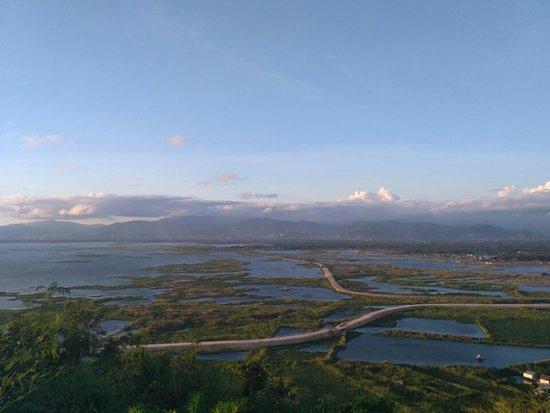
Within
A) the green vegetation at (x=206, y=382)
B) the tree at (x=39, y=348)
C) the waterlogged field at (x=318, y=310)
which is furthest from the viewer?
the waterlogged field at (x=318, y=310)

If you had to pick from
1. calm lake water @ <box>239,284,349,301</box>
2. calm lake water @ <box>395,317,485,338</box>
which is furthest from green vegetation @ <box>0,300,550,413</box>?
calm lake water @ <box>239,284,349,301</box>

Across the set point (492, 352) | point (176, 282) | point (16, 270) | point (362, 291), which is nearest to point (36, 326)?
point (492, 352)

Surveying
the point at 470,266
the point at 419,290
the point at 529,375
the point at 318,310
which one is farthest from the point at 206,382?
the point at 470,266

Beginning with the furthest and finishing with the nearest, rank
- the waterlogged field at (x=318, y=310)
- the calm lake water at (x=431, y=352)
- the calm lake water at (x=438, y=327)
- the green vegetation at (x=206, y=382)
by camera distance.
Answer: the calm lake water at (x=438, y=327), the waterlogged field at (x=318, y=310), the calm lake water at (x=431, y=352), the green vegetation at (x=206, y=382)

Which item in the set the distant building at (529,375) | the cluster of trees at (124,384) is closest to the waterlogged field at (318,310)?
the distant building at (529,375)

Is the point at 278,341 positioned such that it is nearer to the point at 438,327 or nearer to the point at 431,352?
the point at 431,352

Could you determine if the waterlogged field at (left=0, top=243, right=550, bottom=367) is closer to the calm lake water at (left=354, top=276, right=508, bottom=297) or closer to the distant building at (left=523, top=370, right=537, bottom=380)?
the calm lake water at (left=354, top=276, right=508, bottom=297)

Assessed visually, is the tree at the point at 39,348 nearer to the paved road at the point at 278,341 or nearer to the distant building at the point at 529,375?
the paved road at the point at 278,341
